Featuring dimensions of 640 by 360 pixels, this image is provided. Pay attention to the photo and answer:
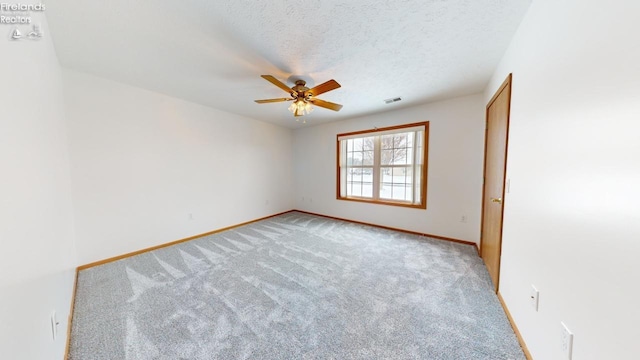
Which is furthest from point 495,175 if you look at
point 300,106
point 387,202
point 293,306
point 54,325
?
point 54,325

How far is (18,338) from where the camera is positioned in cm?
70

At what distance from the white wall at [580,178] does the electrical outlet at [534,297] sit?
54 millimetres

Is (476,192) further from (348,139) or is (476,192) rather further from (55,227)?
(55,227)

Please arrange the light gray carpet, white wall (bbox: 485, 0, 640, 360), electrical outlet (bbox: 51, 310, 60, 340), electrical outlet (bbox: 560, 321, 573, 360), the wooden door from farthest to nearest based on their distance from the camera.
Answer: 1. the wooden door
2. the light gray carpet
3. electrical outlet (bbox: 51, 310, 60, 340)
4. electrical outlet (bbox: 560, 321, 573, 360)
5. white wall (bbox: 485, 0, 640, 360)

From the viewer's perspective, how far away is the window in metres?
3.54

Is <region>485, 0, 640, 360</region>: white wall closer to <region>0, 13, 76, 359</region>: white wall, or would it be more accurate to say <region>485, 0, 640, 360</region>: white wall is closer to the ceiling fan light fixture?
the ceiling fan light fixture

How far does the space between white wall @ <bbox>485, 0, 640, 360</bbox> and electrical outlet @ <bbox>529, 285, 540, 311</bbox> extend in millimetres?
54

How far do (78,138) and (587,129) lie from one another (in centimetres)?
429

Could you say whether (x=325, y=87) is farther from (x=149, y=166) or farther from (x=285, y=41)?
(x=149, y=166)

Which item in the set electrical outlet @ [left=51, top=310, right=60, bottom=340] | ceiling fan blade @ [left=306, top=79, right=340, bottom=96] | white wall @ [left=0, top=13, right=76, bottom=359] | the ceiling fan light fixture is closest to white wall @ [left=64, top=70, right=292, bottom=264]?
white wall @ [left=0, top=13, right=76, bottom=359]

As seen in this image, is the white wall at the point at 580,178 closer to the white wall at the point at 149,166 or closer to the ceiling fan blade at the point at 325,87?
the ceiling fan blade at the point at 325,87

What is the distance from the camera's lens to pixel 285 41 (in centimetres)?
173

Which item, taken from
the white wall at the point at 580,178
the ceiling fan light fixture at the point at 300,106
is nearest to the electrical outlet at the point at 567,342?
the white wall at the point at 580,178

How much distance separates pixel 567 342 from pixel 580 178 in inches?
30.8
